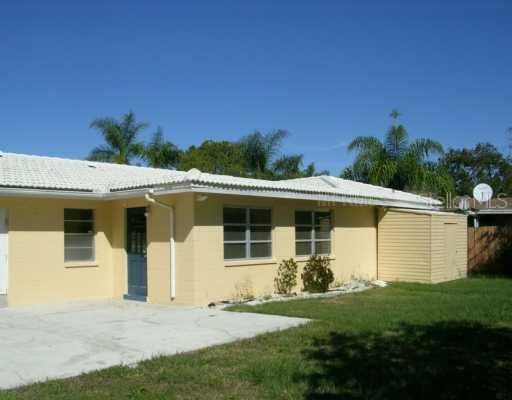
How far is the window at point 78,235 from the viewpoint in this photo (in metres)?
14.1

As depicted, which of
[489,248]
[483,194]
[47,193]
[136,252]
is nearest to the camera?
[47,193]

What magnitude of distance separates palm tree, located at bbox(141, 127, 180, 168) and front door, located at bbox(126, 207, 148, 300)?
671 inches

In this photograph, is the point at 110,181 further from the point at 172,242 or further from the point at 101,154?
the point at 101,154

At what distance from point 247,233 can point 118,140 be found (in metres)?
18.1

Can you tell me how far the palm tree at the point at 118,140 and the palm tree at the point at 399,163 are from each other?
11.3 m

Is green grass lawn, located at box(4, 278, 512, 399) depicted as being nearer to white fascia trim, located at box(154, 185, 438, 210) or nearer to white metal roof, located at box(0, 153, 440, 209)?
white fascia trim, located at box(154, 185, 438, 210)

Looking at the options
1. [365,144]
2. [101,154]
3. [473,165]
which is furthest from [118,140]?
[473,165]

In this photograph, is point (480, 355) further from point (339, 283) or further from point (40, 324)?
point (339, 283)

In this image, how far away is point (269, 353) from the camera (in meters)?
7.96

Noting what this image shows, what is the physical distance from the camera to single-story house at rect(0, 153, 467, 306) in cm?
1275

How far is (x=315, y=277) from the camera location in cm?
1534

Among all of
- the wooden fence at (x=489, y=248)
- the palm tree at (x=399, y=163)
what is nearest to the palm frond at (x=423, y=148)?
the palm tree at (x=399, y=163)

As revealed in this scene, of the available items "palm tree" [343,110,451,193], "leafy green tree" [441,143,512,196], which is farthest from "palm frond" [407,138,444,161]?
"leafy green tree" [441,143,512,196]

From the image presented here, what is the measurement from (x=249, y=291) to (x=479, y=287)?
6.52 m
